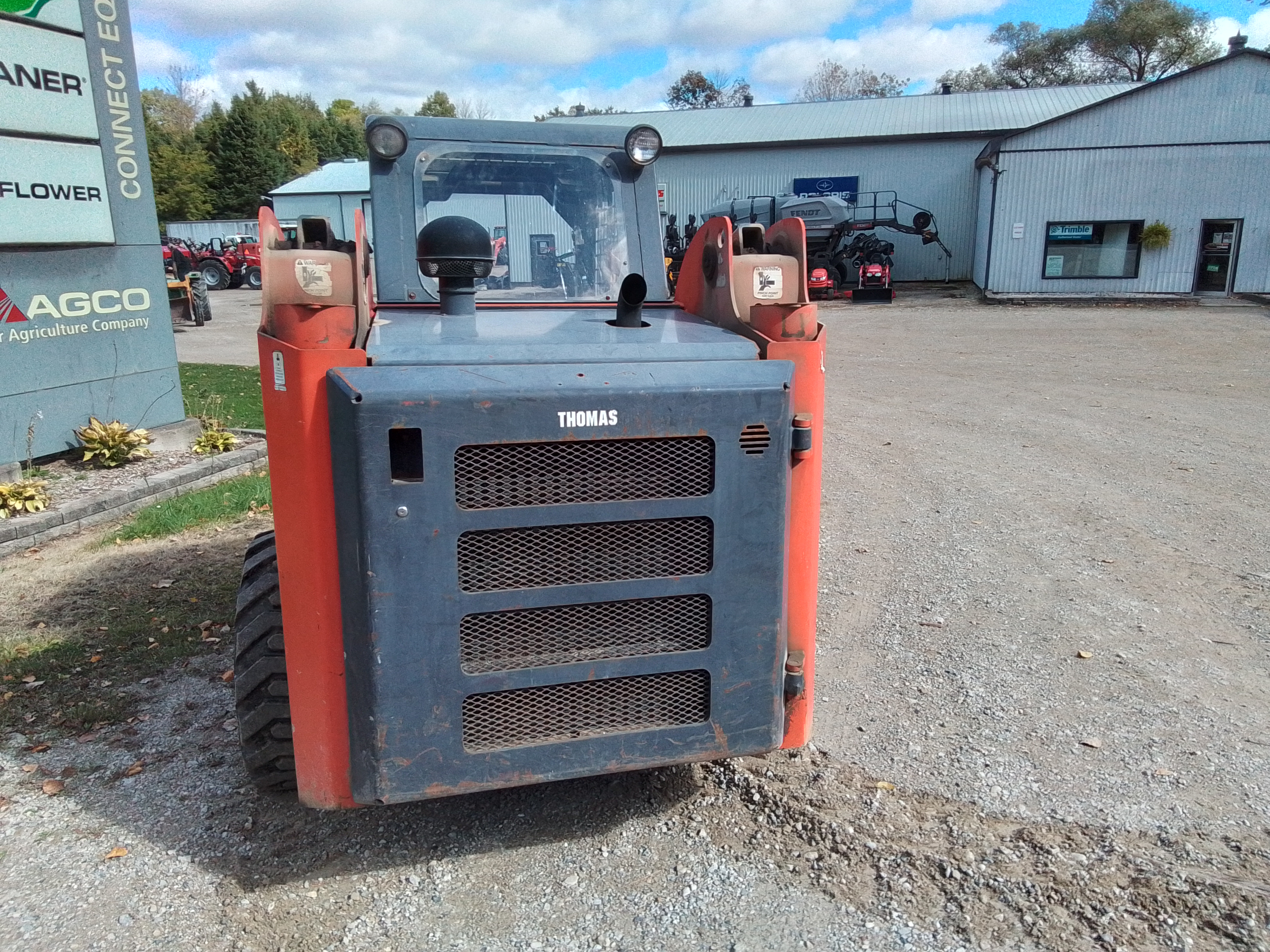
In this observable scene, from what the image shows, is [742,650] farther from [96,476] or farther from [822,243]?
[822,243]

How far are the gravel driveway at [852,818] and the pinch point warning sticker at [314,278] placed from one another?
1864 mm

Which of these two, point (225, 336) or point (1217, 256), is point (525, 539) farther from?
point (1217, 256)

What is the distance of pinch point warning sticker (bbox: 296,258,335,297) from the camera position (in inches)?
107

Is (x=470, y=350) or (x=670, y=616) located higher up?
(x=470, y=350)

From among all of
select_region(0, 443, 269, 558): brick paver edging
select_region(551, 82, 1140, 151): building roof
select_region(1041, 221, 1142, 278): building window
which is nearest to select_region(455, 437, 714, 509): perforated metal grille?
select_region(0, 443, 269, 558): brick paver edging

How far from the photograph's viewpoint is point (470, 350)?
2.84 metres

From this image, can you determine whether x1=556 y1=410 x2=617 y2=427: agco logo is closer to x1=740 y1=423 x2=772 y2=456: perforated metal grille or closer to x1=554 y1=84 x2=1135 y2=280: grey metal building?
x1=740 y1=423 x2=772 y2=456: perforated metal grille

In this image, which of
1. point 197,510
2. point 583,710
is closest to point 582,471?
point 583,710

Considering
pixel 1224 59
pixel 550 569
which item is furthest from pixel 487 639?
pixel 1224 59

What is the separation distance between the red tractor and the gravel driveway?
30.6 m

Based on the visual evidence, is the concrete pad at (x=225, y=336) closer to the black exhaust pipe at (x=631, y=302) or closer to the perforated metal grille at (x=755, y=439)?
the black exhaust pipe at (x=631, y=302)

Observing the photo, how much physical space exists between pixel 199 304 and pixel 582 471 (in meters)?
22.4

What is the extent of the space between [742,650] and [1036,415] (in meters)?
8.73

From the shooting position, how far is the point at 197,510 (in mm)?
7109
